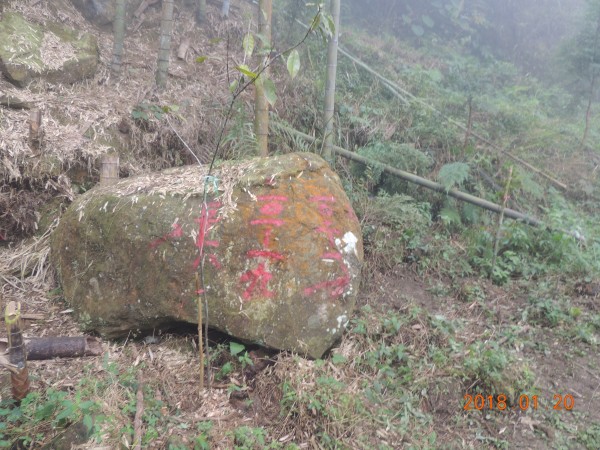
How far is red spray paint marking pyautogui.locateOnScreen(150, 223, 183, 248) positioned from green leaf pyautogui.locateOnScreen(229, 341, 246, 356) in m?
0.87

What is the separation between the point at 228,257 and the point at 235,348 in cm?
64

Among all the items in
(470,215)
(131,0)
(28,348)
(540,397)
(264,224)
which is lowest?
(540,397)

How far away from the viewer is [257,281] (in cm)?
307

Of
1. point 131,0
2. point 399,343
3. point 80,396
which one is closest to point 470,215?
point 399,343

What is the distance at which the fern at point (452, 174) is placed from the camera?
17.1ft

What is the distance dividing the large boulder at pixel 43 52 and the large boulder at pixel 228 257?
243 cm

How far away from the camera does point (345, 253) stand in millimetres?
3334

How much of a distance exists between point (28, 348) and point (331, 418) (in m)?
2.04

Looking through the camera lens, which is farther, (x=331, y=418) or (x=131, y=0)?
(x=131, y=0)

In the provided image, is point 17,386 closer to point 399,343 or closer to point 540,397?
point 399,343

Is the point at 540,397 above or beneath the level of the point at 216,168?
Answer: beneath

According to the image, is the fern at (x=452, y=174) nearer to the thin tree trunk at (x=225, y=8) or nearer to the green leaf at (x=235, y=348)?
the green leaf at (x=235, y=348)

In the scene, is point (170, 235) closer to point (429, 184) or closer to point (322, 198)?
point (322, 198)

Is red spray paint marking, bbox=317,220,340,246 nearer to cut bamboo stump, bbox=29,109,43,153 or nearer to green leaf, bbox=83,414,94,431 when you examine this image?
green leaf, bbox=83,414,94,431
